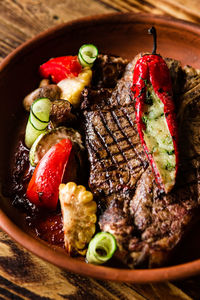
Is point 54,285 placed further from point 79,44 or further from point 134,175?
point 79,44

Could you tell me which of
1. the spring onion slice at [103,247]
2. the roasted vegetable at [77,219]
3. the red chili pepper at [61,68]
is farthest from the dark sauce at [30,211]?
the red chili pepper at [61,68]

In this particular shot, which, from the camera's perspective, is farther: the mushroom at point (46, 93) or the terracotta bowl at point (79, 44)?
the terracotta bowl at point (79, 44)

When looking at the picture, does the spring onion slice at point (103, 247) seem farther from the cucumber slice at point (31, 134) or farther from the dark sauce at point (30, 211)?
the cucumber slice at point (31, 134)

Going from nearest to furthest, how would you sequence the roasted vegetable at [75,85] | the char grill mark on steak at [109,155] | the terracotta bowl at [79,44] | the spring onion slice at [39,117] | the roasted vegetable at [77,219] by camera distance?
the roasted vegetable at [77,219]
the char grill mark on steak at [109,155]
the spring onion slice at [39,117]
the roasted vegetable at [75,85]
the terracotta bowl at [79,44]

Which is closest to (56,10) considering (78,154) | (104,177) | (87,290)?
(78,154)

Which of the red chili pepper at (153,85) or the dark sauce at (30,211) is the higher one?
the red chili pepper at (153,85)

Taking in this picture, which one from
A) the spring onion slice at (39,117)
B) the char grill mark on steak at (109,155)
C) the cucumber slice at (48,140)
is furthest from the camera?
the spring onion slice at (39,117)

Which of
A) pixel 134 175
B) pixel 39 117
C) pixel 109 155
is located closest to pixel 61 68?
pixel 39 117

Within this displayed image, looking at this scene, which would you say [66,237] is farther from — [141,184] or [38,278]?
[141,184]
